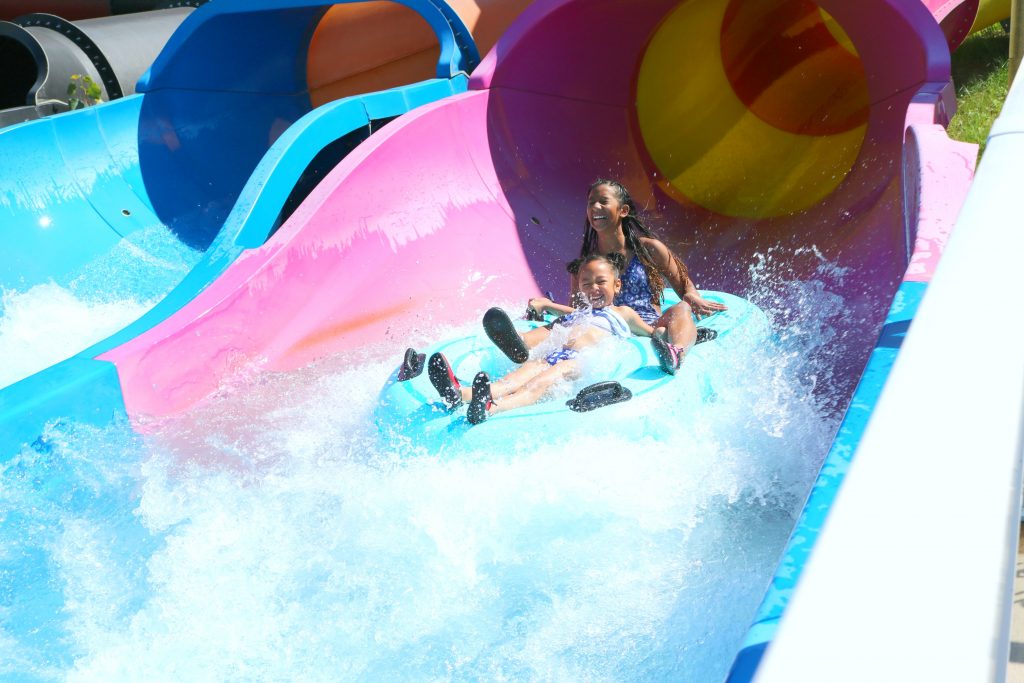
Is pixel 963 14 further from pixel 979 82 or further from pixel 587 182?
pixel 587 182

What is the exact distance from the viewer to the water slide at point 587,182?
345cm

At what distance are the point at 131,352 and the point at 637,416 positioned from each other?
163cm

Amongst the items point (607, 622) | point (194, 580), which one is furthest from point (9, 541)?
point (607, 622)

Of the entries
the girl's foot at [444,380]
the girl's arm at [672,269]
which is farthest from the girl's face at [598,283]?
the girl's foot at [444,380]

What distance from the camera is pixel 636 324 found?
3535 millimetres

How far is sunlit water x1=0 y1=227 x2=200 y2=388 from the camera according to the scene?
454 centimetres

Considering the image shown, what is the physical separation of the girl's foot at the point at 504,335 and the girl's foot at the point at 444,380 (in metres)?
0.30

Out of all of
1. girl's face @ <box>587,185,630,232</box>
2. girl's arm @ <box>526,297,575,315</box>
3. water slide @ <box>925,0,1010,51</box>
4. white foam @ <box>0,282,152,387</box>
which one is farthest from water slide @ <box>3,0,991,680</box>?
white foam @ <box>0,282,152,387</box>

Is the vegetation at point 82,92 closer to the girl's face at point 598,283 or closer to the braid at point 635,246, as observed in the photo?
the braid at point 635,246

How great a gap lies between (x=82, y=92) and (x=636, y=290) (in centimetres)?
387

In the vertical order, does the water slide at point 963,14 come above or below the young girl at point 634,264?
above

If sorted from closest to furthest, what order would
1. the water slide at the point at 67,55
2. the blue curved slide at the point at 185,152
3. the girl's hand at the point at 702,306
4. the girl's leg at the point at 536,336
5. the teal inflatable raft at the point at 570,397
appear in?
the teal inflatable raft at the point at 570,397 → the girl's leg at the point at 536,336 → the girl's hand at the point at 702,306 → the blue curved slide at the point at 185,152 → the water slide at the point at 67,55

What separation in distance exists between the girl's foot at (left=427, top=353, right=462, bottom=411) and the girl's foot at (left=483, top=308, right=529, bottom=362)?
0.30m

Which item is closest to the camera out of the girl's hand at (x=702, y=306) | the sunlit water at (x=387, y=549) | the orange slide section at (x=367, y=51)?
the sunlit water at (x=387, y=549)
